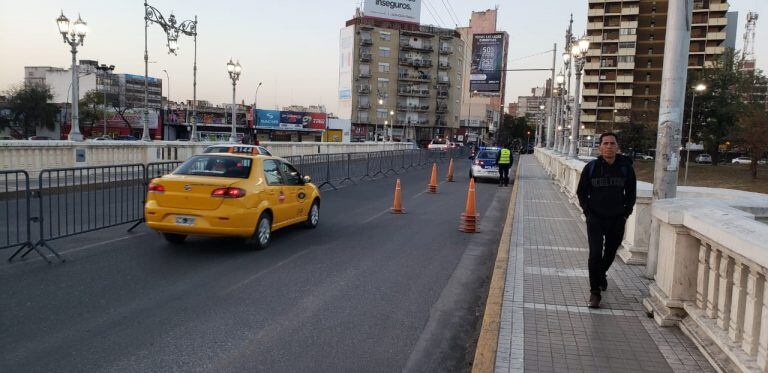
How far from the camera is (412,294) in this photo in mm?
6684

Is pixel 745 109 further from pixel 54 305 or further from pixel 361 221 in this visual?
pixel 54 305

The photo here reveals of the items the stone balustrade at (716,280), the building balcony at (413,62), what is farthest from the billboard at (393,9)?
the stone balustrade at (716,280)

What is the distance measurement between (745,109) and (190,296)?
5224 centimetres

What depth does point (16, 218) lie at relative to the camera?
9781mm

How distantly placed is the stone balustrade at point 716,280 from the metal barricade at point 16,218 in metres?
7.16

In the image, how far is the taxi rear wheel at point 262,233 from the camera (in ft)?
28.6

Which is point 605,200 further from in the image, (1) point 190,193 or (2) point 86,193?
(2) point 86,193

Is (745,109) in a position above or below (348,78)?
below

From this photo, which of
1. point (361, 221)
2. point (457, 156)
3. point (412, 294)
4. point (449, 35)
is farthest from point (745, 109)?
point (449, 35)

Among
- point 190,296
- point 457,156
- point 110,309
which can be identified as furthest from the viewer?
point 457,156

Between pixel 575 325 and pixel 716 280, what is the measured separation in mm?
1298

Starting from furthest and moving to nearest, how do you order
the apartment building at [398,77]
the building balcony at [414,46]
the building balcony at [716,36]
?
the building balcony at [414,46] → the apartment building at [398,77] → the building balcony at [716,36]

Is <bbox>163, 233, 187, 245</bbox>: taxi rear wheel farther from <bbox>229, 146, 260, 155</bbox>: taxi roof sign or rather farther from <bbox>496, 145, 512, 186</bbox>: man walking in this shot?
<bbox>496, 145, 512, 186</bbox>: man walking

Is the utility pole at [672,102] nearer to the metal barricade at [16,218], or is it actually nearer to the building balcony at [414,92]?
the metal barricade at [16,218]
